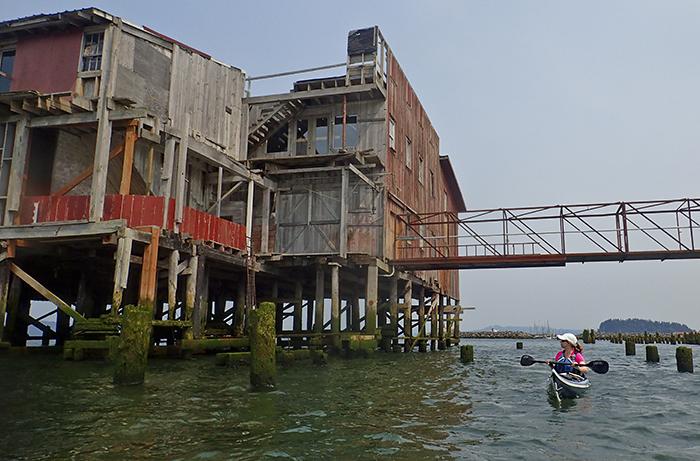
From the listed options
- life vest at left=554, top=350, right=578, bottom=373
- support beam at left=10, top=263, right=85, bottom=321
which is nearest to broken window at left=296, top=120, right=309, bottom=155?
support beam at left=10, top=263, right=85, bottom=321

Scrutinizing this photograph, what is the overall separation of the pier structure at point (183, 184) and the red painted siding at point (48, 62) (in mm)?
59

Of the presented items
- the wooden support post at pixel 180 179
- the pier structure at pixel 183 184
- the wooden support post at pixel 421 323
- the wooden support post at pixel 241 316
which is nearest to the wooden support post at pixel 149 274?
the pier structure at pixel 183 184

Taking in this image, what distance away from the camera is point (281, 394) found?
39.3ft

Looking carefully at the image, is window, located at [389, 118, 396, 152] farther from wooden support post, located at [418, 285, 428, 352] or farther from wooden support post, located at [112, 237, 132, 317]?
wooden support post, located at [112, 237, 132, 317]

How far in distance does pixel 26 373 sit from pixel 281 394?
691 cm

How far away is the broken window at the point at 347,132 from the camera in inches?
1047

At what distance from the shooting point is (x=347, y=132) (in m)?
26.8

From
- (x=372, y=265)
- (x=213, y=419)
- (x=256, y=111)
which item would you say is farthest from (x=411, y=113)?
(x=213, y=419)

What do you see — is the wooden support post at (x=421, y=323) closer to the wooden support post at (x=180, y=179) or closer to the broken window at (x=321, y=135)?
the broken window at (x=321, y=135)

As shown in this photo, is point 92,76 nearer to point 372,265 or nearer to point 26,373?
point 26,373

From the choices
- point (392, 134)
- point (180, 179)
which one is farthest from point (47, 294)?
point (392, 134)

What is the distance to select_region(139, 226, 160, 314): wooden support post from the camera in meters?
17.0

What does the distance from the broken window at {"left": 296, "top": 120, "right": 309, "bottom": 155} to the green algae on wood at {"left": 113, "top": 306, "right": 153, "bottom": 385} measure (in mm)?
15617

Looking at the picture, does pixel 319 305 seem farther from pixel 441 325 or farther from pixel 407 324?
pixel 441 325
